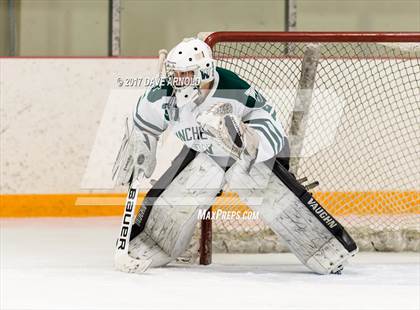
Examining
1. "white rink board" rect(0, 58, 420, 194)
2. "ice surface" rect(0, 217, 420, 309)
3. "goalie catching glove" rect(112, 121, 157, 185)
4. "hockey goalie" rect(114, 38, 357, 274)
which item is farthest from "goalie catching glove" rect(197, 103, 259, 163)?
"white rink board" rect(0, 58, 420, 194)

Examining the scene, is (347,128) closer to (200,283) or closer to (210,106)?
(210,106)

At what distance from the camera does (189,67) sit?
12.6ft

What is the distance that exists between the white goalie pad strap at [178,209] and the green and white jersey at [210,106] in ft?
0.26

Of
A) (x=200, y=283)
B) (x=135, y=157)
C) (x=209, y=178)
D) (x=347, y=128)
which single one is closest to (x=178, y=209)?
(x=209, y=178)

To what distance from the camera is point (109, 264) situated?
4203 mm

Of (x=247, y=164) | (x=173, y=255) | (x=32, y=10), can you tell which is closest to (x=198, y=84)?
(x=247, y=164)

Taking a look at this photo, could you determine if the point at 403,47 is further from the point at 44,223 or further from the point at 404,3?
the point at 404,3

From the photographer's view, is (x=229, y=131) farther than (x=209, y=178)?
No

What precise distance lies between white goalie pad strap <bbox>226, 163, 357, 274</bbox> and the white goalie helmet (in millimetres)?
366

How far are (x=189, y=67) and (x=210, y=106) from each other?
0.61 ft

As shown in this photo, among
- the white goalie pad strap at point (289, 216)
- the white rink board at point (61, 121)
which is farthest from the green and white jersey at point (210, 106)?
the white rink board at point (61, 121)

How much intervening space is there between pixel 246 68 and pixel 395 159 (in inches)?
50.2

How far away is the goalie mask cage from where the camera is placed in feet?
15.8

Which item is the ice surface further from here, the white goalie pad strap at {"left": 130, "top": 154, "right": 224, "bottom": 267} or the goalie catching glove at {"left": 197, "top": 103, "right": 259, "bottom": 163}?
the goalie catching glove at {"left": 197, "top": 103, "right": 259, "bottom": 163}
